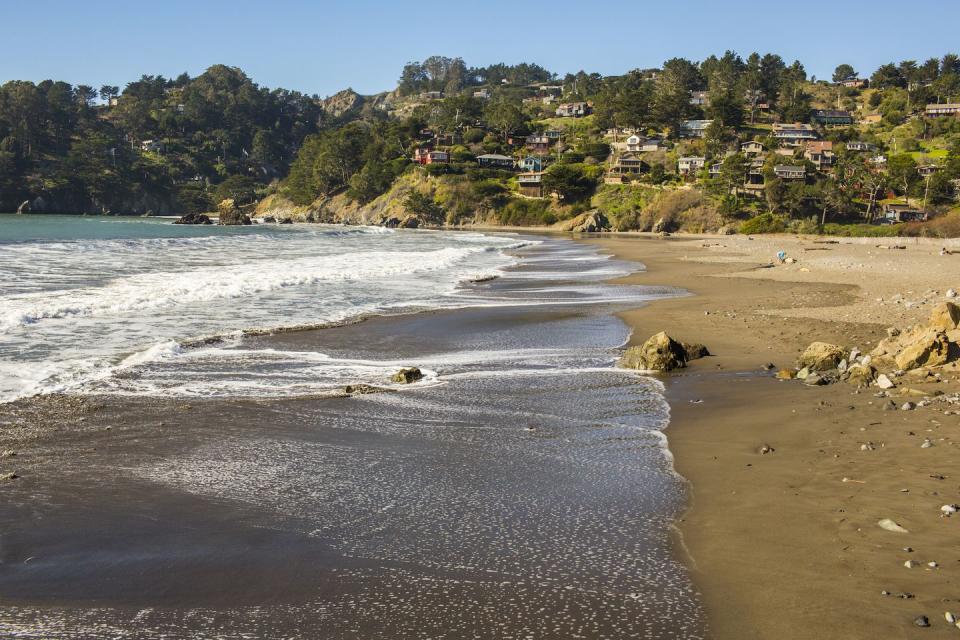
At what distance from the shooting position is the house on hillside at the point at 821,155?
113 meters

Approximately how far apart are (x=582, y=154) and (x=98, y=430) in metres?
133

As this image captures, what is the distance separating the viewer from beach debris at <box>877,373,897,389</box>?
1170cm

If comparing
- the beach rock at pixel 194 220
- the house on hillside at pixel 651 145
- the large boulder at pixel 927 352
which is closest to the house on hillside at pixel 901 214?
the house on hillside at pixel 651 145

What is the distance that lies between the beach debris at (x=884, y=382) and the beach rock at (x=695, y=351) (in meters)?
4.01

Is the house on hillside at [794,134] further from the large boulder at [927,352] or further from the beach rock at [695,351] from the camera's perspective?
the large boulder at [927,352]

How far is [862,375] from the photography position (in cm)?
1230

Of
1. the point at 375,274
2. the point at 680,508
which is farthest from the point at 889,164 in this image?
the point at 680,508

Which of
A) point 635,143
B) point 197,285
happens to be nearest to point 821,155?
point 635,143

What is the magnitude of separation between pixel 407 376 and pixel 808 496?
779 cm

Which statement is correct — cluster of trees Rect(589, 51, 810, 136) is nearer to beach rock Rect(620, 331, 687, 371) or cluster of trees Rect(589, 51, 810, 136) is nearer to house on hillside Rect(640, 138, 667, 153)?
house on hillside Rect(640, 138, 667, 153)

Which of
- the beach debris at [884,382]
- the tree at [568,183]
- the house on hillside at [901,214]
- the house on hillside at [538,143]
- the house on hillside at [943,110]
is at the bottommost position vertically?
the beach debris at [884,382]

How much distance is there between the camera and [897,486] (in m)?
7.80

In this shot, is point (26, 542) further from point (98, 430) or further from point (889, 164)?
point (889, 164)

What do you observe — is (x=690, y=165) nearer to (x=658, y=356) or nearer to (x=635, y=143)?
(x=635, y=143)
